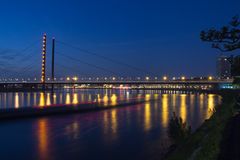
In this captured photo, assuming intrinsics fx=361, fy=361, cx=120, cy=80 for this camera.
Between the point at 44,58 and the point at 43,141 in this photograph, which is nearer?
the point at 43,141

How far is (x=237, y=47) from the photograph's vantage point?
50.1 feet

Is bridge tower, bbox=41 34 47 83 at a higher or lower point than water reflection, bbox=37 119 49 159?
higher

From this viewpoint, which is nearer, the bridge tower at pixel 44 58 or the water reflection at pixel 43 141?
the water reflection at pixel 43 141

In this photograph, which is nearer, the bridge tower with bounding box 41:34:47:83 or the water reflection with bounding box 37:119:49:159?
the water reflection with bounding box 37:119:49:159

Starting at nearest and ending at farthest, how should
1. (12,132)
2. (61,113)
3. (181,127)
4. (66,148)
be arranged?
(181,127) → (66,148) → (12,132) → (61,113)

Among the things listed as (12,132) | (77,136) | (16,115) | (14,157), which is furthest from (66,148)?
(16,115)

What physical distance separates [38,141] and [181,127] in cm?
955

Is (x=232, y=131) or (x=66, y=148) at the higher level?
(x=232, y=131)

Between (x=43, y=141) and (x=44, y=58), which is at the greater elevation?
(x=44, y=58)

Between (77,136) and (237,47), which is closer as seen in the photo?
(237,47)

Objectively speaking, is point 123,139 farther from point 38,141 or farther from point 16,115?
point 16,115

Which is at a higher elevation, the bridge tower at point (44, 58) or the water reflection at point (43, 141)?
the bridge tower at point (44, 58)

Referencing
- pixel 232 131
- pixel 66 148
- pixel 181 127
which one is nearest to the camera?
pixel 232 131

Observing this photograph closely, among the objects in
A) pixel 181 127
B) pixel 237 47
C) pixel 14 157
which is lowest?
pixel 14 157
